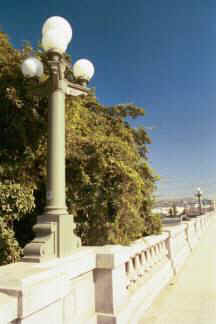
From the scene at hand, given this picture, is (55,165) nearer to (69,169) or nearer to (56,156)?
(56,156)

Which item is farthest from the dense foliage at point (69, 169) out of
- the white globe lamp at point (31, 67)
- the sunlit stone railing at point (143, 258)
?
the white globe lamp at point (31, 67)

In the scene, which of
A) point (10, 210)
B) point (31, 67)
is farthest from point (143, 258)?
point (31, 67)

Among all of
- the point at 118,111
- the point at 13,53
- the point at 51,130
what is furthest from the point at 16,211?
the point at 118,111

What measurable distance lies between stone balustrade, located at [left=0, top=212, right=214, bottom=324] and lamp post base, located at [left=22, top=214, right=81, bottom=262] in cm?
12

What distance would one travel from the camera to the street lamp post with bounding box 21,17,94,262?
119 inches

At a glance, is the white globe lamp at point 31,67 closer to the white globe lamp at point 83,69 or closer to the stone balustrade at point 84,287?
the white globe lamp at point 83,69

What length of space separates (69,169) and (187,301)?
313cm

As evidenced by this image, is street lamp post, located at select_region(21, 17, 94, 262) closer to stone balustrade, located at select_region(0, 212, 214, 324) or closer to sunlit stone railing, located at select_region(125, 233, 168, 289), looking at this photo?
stone balustrade, located at select_region(0, 212, 214, 324)

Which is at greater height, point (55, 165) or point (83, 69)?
point (83, 69)

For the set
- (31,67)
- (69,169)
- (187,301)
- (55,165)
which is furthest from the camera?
(69,169)

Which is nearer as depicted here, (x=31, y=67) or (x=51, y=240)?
(x=51, y=240)

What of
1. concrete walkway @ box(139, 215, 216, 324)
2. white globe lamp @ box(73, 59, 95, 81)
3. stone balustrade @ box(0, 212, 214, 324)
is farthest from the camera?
concrete walkway @ box(139, 215, 216, 324)

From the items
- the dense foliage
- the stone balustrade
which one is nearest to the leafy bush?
the dense foliage

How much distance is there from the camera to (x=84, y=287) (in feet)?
10.1
